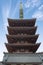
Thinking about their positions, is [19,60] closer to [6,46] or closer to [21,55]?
[21,55]

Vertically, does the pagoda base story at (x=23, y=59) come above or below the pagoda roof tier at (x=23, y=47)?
below

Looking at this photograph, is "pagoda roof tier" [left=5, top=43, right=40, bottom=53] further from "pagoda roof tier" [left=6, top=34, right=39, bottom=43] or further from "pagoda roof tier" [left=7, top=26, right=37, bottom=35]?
"pagoda roof tier" [left=7, top=26, right=37, bottom=35]

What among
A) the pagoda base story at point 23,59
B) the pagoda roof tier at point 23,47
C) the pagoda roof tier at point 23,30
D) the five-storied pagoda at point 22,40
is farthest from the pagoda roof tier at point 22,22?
the pagoda base story at point 23,59

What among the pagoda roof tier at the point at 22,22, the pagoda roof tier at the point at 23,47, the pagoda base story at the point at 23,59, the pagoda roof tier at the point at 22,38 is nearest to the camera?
the pagoda base story at the point at 23,59

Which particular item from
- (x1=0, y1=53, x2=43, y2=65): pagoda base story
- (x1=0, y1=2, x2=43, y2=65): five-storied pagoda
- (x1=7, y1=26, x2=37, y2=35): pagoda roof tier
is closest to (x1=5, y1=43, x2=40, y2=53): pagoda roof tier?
(x1=0, y1=2, x2=43, y2=65): five-storied pagoda

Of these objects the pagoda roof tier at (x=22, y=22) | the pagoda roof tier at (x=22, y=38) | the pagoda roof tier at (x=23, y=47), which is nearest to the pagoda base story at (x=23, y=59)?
the pagoda roof tier at (x=23, y=47)

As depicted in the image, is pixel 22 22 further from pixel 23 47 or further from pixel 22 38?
pixel 23 47

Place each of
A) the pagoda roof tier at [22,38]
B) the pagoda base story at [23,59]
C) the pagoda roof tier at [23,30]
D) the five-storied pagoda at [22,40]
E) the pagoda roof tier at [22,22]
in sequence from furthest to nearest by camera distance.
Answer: the pagoda roof tier at [22,22], the pagoda roof tier at [23,30], the pagoda roof tier at [22,38], the five-storied pagoda at [22,40], the pagoda base story at [23,59]

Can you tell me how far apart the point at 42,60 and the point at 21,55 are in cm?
426

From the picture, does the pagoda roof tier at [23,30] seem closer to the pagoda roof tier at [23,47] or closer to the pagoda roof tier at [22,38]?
the pagoda roof tier at [22,38]

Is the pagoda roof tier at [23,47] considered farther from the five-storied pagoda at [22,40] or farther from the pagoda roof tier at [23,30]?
the pagoda roof tier at [23,30]

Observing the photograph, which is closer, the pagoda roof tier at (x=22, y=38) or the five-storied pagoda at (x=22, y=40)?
the five-storied pagoda at (x=22, y=40)

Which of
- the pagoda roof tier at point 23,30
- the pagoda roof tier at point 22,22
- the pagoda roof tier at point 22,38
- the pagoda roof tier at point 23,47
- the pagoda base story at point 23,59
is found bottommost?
the pagoda base story at point 23,59

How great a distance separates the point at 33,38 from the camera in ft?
134
